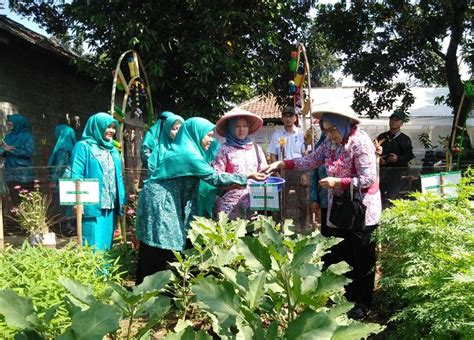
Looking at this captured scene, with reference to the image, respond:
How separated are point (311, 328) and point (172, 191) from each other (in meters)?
2.20

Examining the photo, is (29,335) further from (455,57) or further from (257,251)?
(455,57)

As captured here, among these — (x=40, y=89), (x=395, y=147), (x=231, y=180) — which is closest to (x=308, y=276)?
(x=231, y=180)

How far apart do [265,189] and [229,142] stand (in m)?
0.51

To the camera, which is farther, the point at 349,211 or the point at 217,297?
the point at 349,211

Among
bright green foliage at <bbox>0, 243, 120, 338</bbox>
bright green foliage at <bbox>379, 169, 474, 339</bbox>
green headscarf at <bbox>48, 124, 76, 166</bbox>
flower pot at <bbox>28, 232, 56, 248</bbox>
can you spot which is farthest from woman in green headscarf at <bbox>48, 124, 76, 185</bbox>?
bright green foliage at <bbox>379, 169, 474, 339</bbox>

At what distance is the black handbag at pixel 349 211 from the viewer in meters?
2.87

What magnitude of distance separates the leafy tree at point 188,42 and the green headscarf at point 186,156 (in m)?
4.10

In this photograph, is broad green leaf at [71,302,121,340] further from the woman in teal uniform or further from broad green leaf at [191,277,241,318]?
the woman in teal uniform

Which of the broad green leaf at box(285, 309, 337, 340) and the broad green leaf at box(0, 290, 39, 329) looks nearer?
the broad green leaf at box(0, 290, 39, 329)

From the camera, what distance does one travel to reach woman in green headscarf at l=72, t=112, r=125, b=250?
375cm

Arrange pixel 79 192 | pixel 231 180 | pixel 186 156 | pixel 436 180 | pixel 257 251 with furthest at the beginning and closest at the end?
1. pixel 436 180
2. pixel 79 192
3. pixel 231 180
4. pixel 186 156
5. pixel 257 251

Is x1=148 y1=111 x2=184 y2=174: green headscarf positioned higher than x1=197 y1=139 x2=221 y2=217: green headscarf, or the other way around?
x1=148 y1=111 x2=184 y2=174: green headscarf

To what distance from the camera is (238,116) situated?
3523 millimetres

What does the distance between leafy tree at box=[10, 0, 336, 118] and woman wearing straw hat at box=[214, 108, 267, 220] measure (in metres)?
3.61
